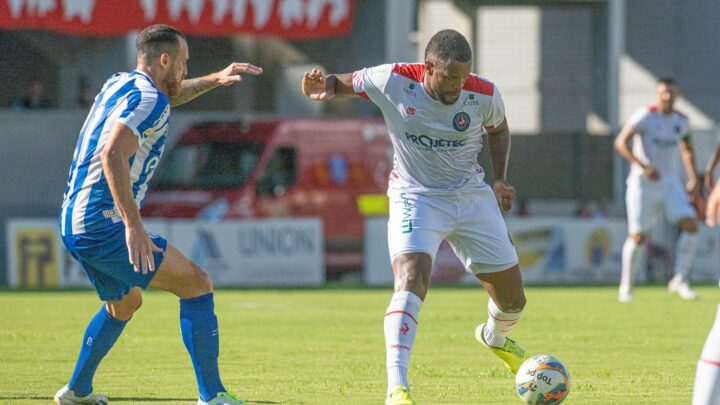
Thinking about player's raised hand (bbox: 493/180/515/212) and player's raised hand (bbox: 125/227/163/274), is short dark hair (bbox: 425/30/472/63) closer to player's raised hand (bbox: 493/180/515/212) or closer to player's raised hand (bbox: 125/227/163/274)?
player's raised hand (bbox: 493/180/515/212)

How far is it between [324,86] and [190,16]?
59.5 ft

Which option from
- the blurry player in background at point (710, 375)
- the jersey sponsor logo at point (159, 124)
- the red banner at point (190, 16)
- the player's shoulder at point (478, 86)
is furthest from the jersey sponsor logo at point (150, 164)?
the red banner at point (190, 16)

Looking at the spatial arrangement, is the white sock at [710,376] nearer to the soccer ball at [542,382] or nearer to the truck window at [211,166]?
the soccer ball at [542,382]

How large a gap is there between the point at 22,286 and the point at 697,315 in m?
10.8

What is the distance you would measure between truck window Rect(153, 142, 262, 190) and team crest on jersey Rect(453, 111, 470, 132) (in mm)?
14105

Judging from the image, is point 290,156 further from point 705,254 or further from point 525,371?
point 525,371

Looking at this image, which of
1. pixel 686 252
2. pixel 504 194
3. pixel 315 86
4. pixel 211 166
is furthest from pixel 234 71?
pixel 211 166

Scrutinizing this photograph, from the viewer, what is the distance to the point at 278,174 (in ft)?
74.4

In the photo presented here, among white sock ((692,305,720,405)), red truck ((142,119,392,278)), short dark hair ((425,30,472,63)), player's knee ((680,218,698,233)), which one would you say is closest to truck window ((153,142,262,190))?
red truck ((142,119,392,278))

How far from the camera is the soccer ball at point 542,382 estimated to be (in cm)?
808

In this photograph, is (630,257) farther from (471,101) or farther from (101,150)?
(101,150)

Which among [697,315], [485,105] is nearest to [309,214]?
[697,315]

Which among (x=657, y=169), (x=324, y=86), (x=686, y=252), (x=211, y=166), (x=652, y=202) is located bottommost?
(x=686, y=252)

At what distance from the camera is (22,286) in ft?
70.6
